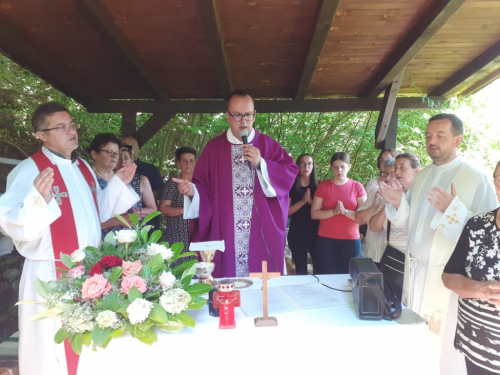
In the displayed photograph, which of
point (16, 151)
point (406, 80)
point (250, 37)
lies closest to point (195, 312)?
point (250, 37)

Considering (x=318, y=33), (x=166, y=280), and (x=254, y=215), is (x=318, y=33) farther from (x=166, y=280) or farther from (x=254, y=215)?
(x=166, y=280)

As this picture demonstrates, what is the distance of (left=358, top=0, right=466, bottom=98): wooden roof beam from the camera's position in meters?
3.16

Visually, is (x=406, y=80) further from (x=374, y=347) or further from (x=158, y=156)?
(x=158, y=156)

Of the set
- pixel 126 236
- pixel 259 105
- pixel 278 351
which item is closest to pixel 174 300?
pixel 126 236

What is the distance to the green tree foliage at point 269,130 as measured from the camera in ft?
20.4

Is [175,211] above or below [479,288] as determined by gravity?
→ above


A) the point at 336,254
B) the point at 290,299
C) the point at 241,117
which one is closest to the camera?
the point at 290,299

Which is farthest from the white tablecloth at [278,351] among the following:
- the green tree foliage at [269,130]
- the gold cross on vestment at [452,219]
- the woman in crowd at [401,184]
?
the green tree foliage at [269,130]

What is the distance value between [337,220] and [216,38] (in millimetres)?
2418

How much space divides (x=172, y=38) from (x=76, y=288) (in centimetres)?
299

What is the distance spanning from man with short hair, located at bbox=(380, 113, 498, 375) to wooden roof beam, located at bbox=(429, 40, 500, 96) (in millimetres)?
2235

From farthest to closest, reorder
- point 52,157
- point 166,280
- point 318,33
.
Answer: point 318,33 → point 52,157 → point 166,280

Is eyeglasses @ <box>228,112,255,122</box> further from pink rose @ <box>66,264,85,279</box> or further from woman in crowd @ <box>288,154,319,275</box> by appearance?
pink rose @ <box>66,264,85,279</box>

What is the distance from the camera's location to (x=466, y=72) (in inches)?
183
